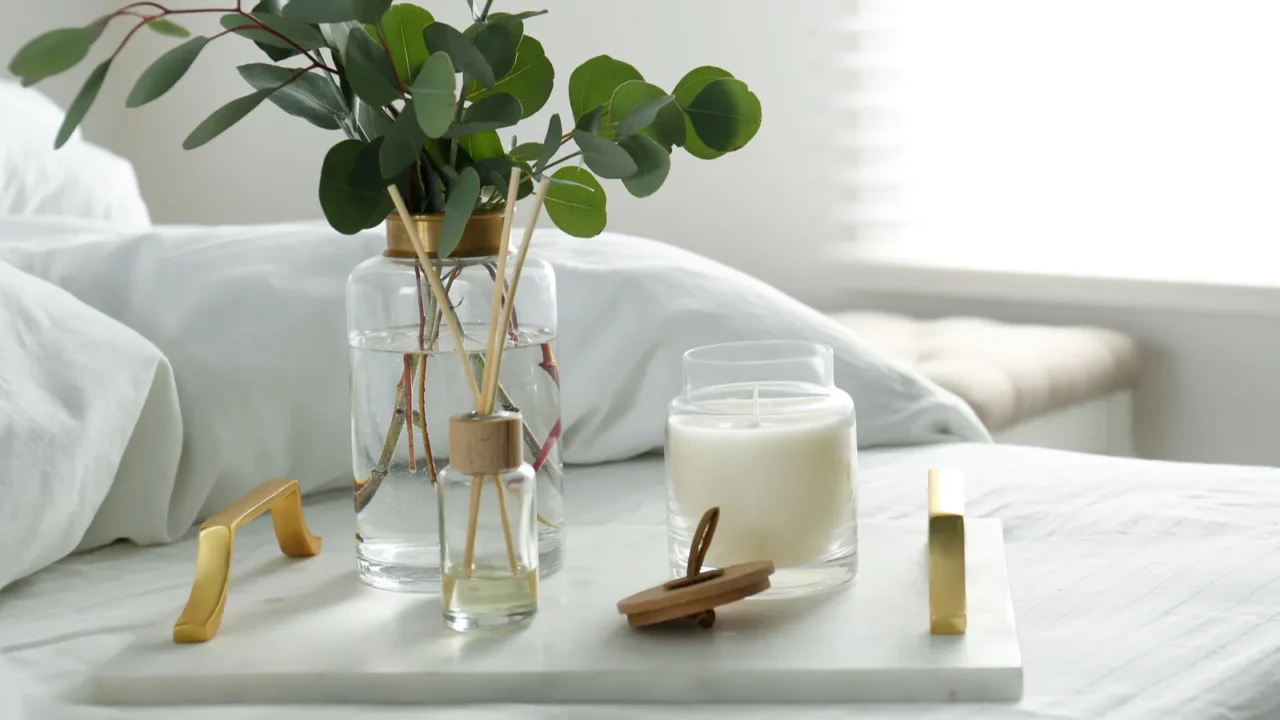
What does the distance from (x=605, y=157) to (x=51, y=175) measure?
1326 millimetres

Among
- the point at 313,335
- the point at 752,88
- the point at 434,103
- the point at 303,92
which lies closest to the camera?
the point at 434,103

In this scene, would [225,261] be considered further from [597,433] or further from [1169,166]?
[1169,166]

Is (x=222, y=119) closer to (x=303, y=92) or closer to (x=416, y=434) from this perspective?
(x=303, y=92)

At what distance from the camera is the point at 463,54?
649mm

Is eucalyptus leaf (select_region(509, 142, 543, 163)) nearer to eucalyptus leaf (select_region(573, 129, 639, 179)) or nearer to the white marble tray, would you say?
eucalyptus leaf (select_region(573, 129, 639, 179))

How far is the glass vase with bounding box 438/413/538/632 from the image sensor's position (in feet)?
2.13

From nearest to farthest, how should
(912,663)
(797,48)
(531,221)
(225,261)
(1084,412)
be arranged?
(912,663)
(531,221)
(225,261)
(1084,412)
(797,48)

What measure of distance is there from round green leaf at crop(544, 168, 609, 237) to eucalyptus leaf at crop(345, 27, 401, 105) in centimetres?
12

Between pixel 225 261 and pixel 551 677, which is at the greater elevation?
pixel 225 261

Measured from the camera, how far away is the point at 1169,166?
2.09m

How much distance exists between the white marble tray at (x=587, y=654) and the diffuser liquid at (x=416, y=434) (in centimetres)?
3

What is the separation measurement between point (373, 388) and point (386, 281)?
58 mm

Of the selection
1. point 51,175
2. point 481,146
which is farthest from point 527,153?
point 51,175

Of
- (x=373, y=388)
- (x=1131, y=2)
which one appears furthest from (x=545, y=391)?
(x=1131, y=2)
